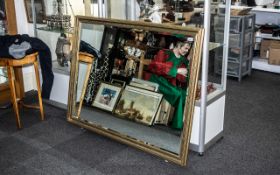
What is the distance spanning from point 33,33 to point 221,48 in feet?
7.33

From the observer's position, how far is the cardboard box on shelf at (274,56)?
5008 millimetres

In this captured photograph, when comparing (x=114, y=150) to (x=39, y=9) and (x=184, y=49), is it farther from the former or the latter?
(x=39, y=9)

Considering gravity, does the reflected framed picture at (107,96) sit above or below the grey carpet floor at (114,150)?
above

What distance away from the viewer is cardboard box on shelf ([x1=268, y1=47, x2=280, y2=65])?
5.01 m

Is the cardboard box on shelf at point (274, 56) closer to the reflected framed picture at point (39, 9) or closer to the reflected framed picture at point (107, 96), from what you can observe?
the reflected framed picture at point (107, 96)

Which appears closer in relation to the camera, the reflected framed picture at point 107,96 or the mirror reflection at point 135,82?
the mirror reflection at point 135,82

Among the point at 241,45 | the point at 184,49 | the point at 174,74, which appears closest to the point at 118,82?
the point at 174,74

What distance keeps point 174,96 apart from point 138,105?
1.18 feet

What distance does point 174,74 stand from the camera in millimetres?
2826

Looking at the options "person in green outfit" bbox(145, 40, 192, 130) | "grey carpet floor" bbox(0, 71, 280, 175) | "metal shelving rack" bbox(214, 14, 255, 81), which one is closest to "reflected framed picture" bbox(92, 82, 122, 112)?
"grey carpet floor" bbox(0, 71, 280, 175)

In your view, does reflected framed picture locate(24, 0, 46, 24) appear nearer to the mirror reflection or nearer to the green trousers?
the mirror reflection

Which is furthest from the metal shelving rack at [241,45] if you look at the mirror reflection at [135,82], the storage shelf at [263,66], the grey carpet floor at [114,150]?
the mirror reflection at [135,82]

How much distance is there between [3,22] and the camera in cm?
394

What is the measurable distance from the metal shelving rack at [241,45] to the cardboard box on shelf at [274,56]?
315mm
